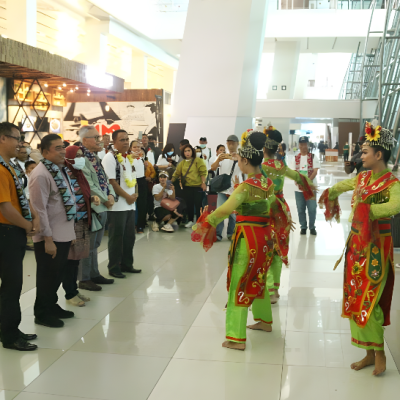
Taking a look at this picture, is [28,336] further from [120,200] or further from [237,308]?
[120,200]

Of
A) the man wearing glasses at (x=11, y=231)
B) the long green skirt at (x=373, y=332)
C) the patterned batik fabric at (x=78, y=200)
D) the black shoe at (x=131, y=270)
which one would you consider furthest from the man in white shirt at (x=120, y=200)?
the long green skirt at (x=373, y=332)

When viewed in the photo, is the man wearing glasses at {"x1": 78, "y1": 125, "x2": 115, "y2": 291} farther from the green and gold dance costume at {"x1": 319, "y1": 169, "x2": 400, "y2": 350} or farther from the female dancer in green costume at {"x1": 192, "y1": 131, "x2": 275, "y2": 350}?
the green and gold dance costume at {"x1": 319, "y1": 169, "x2": 400, "y2": 350}

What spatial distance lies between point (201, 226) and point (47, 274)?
1459mm

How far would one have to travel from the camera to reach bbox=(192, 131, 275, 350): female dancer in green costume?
3.48 meters

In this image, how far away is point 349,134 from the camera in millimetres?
26250

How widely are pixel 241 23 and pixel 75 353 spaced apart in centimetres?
1031

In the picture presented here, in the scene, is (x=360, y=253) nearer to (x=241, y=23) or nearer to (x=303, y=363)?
(x=303, y=363)

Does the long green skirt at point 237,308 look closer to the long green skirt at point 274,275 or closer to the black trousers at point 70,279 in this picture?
the long green skirt at point 274,275

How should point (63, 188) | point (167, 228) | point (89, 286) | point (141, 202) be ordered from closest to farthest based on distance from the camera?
1. point (63, 188)
2. point (89, 286)
3. point (141, 202)
4. point (167, 228)

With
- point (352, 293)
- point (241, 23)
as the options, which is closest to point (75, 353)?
point (352, 293)

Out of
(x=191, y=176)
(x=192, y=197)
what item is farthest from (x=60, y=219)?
(x=192, y=197)

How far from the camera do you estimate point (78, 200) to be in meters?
4.40

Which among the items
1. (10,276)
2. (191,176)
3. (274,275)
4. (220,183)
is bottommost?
(274,275)

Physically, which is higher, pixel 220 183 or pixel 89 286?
pixel 220 183
